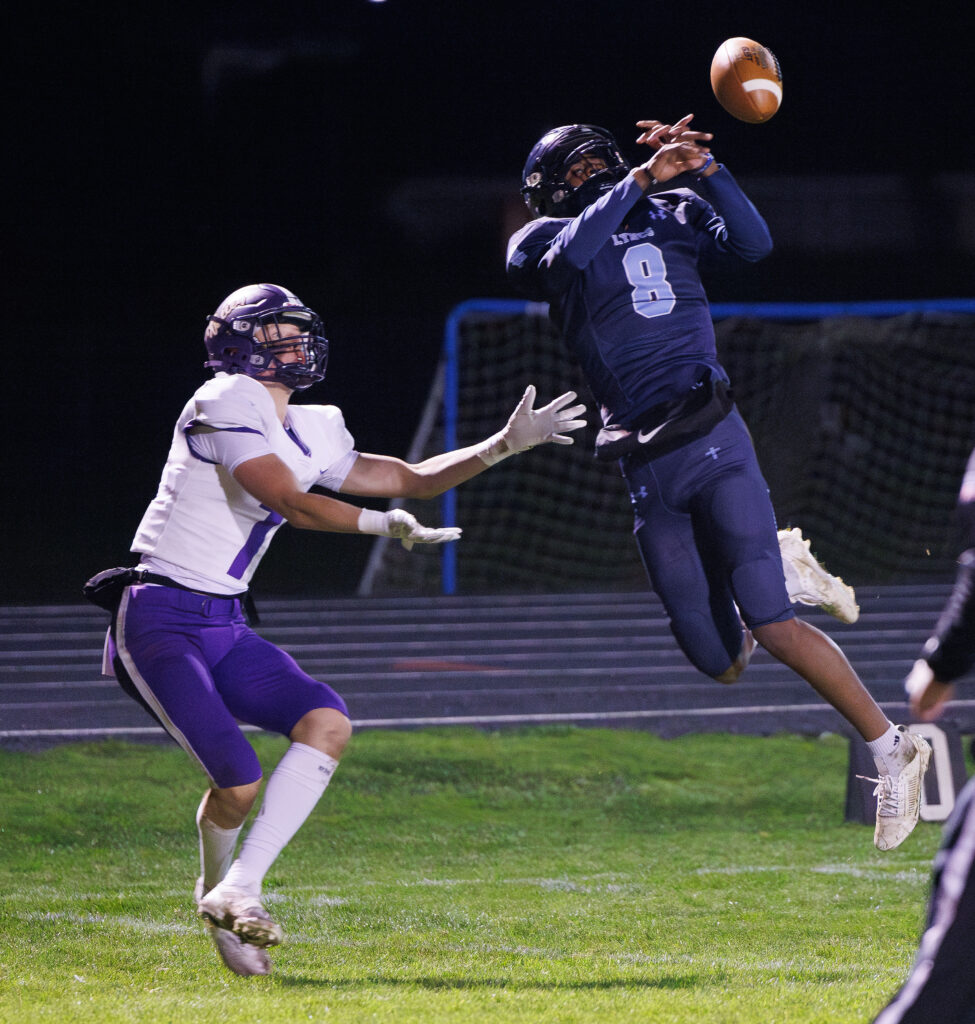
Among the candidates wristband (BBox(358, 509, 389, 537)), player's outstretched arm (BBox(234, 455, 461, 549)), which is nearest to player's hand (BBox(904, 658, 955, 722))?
player's outstretched arm (BBox(234, 455, 461, 549))

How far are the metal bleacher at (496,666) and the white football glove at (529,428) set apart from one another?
305 cm

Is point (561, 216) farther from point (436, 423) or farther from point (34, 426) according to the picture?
point (34, 426)

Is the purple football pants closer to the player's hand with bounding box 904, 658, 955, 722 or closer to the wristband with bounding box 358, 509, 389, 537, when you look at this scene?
the wristband with bounding box 358, 509, 389, 537

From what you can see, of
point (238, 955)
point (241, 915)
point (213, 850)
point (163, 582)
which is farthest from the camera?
point (213, 850)

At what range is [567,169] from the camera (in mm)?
4207

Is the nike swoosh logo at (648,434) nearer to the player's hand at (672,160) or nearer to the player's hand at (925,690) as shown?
the player's hand at (672,160)

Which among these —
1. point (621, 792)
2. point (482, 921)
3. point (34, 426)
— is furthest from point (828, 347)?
point (482, 921)

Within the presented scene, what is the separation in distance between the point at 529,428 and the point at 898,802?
1.47 m

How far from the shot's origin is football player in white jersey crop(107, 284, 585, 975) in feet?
11.2

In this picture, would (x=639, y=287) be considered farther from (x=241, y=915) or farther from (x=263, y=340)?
(x=241, y=915)

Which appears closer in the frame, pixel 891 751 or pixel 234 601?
pixel 234 601

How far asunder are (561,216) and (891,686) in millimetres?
4255

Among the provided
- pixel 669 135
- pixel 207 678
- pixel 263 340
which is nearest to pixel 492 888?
pixel 207 678

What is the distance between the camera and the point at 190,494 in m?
3.59
